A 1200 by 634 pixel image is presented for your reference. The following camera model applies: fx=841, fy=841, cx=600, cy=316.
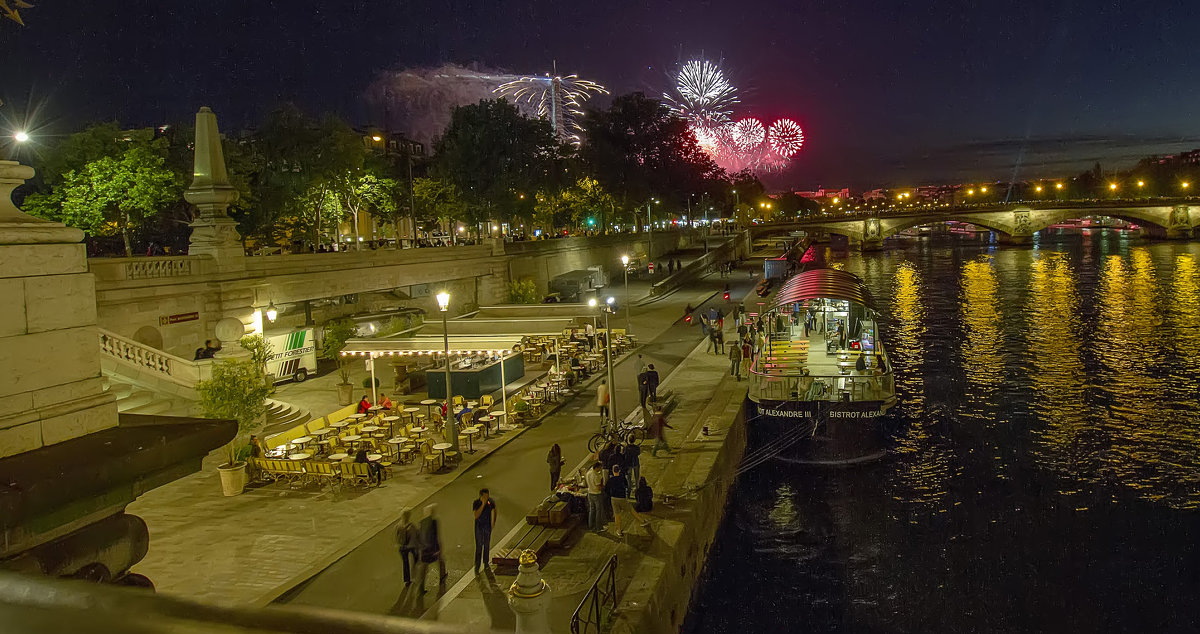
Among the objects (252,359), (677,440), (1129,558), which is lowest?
(1129,558)

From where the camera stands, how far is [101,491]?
3.88 m

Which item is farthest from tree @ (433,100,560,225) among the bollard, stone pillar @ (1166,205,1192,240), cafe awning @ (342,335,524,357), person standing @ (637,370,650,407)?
stone pillar @ (1166,205,1192,240)

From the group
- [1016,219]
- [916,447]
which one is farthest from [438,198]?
[1016,219]

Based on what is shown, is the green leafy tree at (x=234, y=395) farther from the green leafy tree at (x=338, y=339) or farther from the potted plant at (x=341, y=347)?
the green leafy tree at (x=338, y=339)

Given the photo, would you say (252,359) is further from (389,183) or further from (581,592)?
(389,183)

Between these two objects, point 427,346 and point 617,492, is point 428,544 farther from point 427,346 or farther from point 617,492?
point 427,346

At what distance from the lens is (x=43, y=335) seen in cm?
411

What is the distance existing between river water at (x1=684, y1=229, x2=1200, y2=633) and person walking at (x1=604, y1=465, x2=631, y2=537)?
2941mm

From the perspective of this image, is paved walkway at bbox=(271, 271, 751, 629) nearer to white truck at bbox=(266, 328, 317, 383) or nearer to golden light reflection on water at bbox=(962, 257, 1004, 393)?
white truck at bbox=(266, 328, 317, 383)

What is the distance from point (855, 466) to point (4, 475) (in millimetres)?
24740

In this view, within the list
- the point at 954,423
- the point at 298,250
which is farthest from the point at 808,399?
the point at 298,250

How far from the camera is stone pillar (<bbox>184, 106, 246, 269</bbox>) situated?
27297 millimetres

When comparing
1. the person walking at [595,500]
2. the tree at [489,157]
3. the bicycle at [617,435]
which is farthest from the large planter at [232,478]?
the tree at [489,157]

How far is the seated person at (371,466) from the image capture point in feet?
59.5
